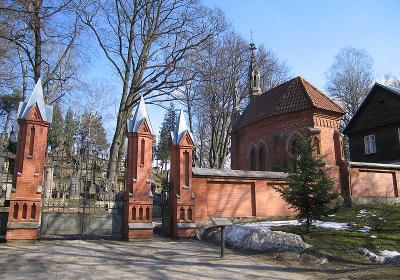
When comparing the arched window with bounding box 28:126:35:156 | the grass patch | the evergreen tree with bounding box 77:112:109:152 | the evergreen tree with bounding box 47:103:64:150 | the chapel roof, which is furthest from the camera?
the evergreen tree with bounding box 77:112:109:152

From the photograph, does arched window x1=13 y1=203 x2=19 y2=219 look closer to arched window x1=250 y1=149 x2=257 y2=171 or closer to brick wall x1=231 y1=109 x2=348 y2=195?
brick wall x1=231 y1=109 x2=348 y2=195

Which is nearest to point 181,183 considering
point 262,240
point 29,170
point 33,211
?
point 262,240

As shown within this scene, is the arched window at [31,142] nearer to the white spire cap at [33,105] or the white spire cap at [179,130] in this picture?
the white spire cap at [33,105]

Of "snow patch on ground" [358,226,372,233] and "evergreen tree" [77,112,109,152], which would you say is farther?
"evergreen tree" [77,112,109,152]

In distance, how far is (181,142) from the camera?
14.1 meters

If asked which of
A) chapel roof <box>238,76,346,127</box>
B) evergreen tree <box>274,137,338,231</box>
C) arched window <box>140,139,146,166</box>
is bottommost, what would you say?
evergreen tree <box>274,137,338,231</box>

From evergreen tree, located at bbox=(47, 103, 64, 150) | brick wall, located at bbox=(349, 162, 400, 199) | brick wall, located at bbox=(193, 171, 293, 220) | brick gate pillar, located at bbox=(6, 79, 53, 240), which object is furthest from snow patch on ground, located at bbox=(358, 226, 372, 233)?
evergreen tree, located at bbox=(47, 103, 64, 150)

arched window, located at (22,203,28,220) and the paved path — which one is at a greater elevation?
arched window, located at (22,203,28,220)

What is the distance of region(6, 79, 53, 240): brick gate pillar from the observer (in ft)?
36.8

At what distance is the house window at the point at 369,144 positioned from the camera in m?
Answer: 30.4

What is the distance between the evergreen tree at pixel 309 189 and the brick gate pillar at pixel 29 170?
8.44 m

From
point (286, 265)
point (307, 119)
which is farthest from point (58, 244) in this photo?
point (307, 119)

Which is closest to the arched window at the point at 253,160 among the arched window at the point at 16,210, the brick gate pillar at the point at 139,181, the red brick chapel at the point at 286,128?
the red brick chapel at the point at 286,128

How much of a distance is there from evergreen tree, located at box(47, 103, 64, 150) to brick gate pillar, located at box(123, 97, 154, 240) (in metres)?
21.6
